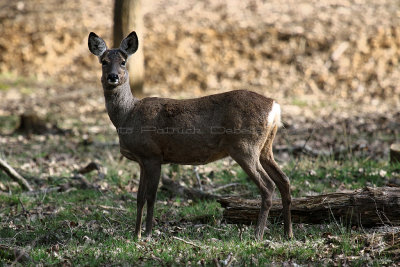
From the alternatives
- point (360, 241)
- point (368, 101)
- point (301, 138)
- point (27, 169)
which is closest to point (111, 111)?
point (360, 241)

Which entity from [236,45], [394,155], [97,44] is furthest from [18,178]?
[236,45]

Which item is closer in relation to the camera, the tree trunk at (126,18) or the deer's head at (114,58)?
the deer's head at (114,58)

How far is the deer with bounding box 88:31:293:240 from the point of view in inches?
220

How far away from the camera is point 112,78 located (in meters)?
5.84

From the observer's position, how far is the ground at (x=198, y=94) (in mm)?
5273

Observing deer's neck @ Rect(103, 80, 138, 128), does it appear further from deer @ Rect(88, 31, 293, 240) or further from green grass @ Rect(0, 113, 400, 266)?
green grass @ Rect(0, 113, 400, 266)

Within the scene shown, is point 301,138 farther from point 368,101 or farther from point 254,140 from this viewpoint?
point 254,140

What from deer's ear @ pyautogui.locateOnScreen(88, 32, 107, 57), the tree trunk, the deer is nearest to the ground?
the deer

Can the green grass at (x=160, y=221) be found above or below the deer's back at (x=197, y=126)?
below

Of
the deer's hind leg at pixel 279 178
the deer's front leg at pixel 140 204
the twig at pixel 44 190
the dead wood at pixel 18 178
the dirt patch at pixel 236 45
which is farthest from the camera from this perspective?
the dirt patch at pixel 236 45

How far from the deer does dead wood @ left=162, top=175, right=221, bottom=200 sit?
1527 millimetres

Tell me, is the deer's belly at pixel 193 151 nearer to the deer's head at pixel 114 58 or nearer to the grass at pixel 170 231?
the grass at pixel 170 231

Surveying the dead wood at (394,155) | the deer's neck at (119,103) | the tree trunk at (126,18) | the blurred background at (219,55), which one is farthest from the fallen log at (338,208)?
the blurred background at (219,55)

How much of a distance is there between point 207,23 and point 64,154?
7.96 meters
